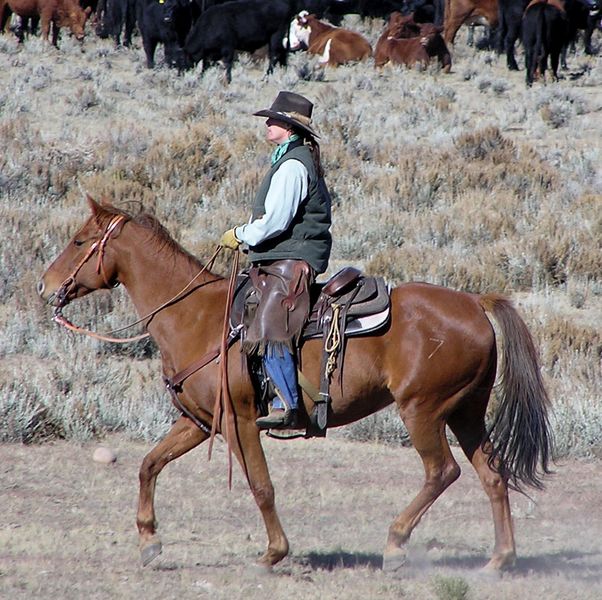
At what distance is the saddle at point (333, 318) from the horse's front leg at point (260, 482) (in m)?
0.25

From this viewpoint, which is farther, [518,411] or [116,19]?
[116,19]

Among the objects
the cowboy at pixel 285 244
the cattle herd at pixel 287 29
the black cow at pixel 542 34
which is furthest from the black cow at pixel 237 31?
the cowboy at pixel 285 244

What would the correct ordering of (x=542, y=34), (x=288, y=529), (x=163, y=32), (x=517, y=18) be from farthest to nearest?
1. (x=517, y=18)
2. (x=163, y=32)
3. (x=542, y=34)
4. (x=288, y=529)

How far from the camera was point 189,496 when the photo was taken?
7789 mm

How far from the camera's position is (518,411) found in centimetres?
650

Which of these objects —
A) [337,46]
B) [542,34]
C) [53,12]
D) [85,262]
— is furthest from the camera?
[337,46]

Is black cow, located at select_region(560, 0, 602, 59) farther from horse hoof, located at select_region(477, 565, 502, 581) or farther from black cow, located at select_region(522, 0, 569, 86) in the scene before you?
horse hoof, located at select_region(477, 565, 502, 581)

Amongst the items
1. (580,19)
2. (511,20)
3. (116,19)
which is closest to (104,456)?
(511,20)

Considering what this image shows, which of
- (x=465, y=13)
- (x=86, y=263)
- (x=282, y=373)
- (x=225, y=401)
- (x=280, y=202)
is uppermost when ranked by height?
(x=465, y=13)

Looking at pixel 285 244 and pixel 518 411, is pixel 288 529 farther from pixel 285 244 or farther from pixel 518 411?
pixel 285 244

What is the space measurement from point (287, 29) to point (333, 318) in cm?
2297

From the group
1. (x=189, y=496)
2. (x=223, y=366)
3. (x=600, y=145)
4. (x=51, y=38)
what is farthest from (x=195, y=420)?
(x=51, y=38)

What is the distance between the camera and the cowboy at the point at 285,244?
5.89 meters

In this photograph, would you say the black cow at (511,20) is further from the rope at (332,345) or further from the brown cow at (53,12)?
the rope at (332,345)
